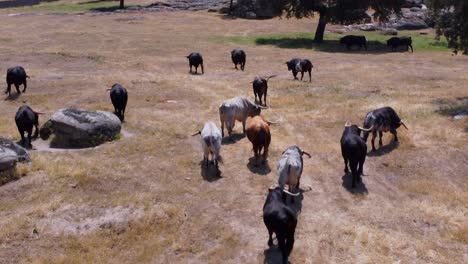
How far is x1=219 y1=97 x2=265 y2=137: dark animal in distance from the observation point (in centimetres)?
1947

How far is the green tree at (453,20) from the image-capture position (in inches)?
1026

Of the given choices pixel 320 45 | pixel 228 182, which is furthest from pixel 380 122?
pixel 320 45

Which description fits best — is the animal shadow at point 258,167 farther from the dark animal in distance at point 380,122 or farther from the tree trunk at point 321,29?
the tree trunk at point 321,29

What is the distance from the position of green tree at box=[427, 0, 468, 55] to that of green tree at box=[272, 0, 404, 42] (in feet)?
72.0

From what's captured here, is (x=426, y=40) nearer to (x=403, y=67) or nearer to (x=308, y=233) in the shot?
(x=403, y=67)

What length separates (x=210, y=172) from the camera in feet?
55.0

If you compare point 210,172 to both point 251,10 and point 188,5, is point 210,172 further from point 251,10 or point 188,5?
point 188,5

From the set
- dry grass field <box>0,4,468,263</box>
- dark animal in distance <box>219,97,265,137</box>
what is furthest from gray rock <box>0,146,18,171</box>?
dark animal in distance <box>219,97,265,137</box>

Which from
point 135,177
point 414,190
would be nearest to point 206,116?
point 135,177

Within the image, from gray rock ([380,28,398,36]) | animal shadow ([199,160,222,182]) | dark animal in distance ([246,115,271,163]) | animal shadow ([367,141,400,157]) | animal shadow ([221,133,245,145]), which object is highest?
gray rock ([380,28,398,36])

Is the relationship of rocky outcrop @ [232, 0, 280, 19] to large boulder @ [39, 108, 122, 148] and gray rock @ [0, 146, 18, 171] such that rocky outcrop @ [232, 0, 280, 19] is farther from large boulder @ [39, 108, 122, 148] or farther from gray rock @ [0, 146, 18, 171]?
gray rock @ [0, 146, 18, 171]

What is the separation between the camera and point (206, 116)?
23.6m

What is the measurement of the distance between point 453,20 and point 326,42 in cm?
2588

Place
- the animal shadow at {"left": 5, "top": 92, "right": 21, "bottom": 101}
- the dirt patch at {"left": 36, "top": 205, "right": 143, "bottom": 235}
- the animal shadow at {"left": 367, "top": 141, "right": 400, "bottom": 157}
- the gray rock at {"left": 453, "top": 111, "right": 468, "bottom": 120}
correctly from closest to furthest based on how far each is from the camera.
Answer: the dirt patch at {"left": 36, "top": 205, "right": 143, "bottom": 235} → the animal shadow at {"left": 367, "top": 141, "right": 400, "bottom": 157} → the gray rock at {"left": 453, "top": 111, "right": 468, "bottom": 120} → the animal shadow at {"left": 5, "top": 92, "right": 21, "bottom": 101}
